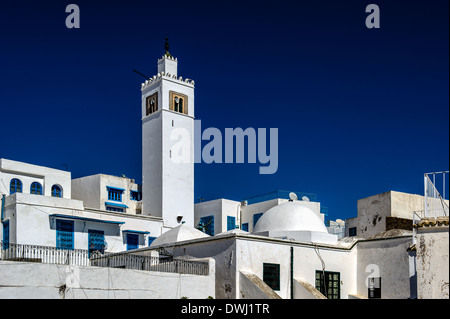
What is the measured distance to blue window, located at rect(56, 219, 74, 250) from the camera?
28.3 m

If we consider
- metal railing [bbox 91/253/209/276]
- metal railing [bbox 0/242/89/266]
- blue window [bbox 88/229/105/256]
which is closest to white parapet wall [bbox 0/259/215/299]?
metal railing [bbox 91/253/209/276]

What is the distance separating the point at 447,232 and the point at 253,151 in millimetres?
13202

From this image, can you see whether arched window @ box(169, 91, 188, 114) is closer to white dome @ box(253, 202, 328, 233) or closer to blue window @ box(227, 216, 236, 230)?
blue window @ box(227, 216, 236, 230)

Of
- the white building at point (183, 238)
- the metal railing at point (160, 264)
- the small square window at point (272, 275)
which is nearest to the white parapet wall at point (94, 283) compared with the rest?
the white building at point (183, 238)

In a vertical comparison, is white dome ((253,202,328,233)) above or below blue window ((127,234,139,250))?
above

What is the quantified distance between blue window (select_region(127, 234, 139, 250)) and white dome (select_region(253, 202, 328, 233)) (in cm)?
851

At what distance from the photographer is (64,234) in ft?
93.8

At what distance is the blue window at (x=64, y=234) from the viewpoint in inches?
1113

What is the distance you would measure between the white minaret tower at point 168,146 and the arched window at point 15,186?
28.5 ft

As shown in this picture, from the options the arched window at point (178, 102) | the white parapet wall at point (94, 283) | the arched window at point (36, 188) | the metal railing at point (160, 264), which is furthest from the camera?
the arched window at point (178, 102)

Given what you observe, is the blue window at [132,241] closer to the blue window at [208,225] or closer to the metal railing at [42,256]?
the metal railing at [42,256]

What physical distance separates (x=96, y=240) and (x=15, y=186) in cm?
519
